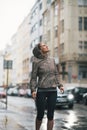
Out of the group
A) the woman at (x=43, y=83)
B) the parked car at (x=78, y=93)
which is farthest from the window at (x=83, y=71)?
the woman at (x=43, y=83)

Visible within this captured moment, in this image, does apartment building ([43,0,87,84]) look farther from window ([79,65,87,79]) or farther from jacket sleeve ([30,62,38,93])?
jacket sleeve ([30,62,38,93])

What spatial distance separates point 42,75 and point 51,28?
66.3m

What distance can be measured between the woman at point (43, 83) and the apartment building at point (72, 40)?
5360 centimetres

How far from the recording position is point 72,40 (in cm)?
6391

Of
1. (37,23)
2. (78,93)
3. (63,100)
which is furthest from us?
(37,23)

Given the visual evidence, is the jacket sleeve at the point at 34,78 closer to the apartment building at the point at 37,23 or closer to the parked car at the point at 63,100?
the parked car at the point at 63,100

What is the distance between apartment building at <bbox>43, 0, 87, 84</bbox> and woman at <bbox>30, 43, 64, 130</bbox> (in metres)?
53.6

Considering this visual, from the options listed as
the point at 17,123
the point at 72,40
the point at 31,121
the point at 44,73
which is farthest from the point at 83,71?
the point at 44,73

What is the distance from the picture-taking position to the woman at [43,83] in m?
8.32

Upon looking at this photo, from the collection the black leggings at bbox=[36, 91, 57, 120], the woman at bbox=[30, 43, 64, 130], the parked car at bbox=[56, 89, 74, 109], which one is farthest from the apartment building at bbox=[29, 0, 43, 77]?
the black leggings at bbox=[36, 91, 57, 120]

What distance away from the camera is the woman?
8.32 meters

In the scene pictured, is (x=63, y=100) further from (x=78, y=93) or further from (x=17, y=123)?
(x=78, y=93)

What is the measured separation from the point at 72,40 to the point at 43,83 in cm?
5582

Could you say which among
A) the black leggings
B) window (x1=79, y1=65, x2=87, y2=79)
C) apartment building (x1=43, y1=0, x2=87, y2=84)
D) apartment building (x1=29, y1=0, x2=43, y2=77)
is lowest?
the black leggings
